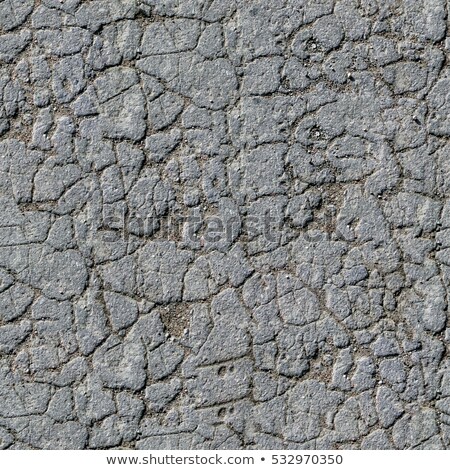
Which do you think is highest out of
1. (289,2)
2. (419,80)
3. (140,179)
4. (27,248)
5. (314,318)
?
(289,2)

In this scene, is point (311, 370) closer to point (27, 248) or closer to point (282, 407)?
point (282, 407)

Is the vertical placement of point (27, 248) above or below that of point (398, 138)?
below

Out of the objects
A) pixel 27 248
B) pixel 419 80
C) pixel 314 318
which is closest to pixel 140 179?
pixel 27 248

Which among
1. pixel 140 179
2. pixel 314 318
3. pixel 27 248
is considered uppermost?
pixel 140 179

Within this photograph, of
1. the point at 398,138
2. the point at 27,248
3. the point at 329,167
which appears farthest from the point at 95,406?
the point at 398,138

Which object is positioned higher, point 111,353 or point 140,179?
point 140,179

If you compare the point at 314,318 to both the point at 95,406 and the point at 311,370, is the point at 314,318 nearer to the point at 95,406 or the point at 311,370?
the point at 311,370
